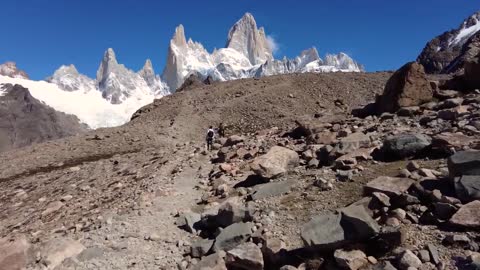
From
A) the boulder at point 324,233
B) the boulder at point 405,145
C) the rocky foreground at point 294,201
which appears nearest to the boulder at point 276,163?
the rocky foreground at point 294,201

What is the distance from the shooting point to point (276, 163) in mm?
15875

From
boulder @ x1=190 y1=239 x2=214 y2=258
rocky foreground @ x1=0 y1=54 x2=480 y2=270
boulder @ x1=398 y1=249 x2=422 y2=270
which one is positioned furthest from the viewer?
boulder @ x1=190 y1=239 x2=214 y2=258

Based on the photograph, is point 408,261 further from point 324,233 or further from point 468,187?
point 468,187

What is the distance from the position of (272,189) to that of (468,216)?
6363mm

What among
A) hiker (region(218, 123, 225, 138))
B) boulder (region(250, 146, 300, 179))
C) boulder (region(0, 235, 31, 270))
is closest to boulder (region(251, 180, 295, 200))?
boulder (region(250, 146, 300, 179))

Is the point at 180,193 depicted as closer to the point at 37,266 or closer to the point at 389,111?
the point at 37,266

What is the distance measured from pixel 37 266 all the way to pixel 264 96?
2942 centimetres

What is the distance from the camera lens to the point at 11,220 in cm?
1792

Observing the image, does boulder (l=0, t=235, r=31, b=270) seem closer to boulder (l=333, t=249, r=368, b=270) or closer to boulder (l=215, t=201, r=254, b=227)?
boulder (l=215, t=201, r=254, b=227)

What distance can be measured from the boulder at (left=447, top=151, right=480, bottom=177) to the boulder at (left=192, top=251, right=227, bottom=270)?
19.7 feet

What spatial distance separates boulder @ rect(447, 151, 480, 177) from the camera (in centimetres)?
1034

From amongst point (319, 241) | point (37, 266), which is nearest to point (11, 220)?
point (37, 266)

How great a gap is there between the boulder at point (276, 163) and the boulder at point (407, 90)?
23.8 feet

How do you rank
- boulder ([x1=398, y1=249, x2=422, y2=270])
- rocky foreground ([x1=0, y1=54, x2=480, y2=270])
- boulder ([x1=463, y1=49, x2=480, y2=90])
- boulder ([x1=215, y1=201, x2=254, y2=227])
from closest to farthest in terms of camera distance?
boulder ([x1=398, y1=249, x2=422, y2=270]) → rocky foreground ([x1=0, y1=54, x2=480, y2=270]) → boulder ([x1=215, y1=201, x2=254, y2=227]) → boulder ([x1=463, y1=49, x2=480, y2=90])
